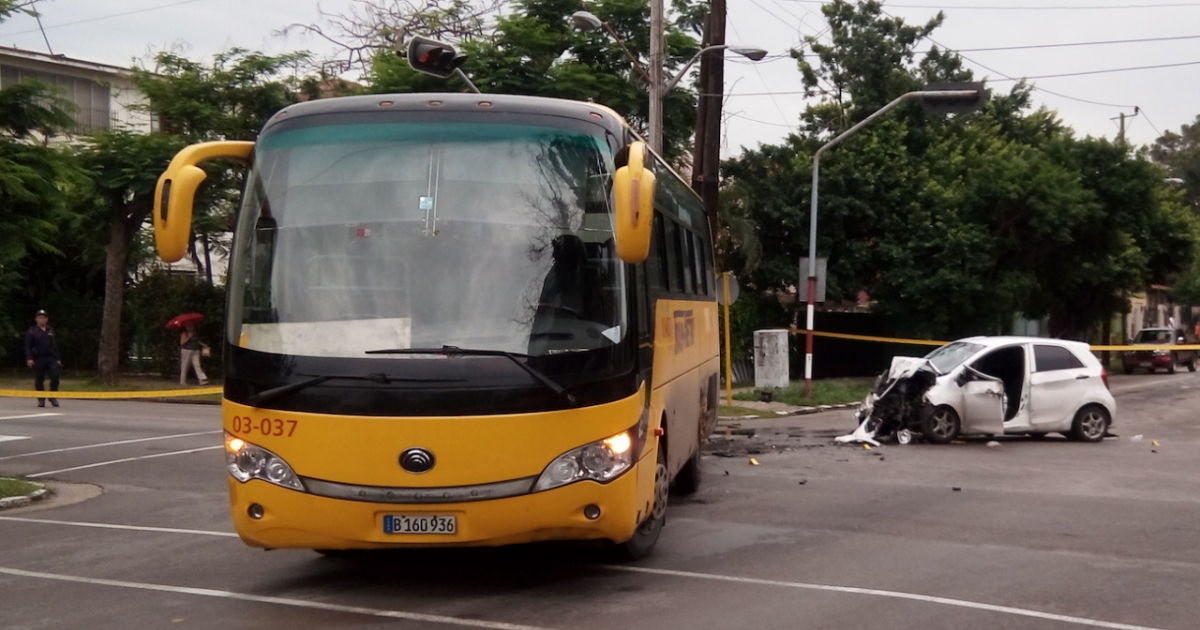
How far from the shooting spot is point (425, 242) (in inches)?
277

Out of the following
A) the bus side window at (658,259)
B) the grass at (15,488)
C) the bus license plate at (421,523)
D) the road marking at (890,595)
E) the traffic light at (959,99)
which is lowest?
the grass at (15,488)

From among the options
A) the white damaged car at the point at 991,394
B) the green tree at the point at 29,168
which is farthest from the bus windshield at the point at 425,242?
the white damaged car at the point at 991,394

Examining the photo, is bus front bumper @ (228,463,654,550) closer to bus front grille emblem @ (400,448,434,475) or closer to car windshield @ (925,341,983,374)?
bus front grille emblem @ (400,448,434,475)

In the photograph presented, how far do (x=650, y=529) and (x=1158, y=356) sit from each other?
123ft

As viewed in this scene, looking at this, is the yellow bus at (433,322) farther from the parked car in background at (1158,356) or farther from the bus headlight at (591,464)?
the parked car in background at (1158,356)

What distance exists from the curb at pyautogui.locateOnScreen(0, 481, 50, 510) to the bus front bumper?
615cm

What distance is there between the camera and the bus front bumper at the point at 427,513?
6801 mm

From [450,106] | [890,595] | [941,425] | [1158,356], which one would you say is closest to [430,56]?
[941,425]

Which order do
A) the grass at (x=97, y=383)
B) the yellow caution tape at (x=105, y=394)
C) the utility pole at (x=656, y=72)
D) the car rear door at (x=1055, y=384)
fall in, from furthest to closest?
the grass at (x=97, y=383) → the yellow caution tape at (x=105, y=394) → the utility pole at (x=656, y=72) → the car rear door at (x=1055, y=384)

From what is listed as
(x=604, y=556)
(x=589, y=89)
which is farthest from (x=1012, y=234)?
(x=604, y=556)

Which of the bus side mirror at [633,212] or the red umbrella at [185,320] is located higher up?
the bus side mirror at [633,212]

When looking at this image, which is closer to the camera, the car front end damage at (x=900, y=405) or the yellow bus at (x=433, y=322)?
the yellow bus at (x=433, y=322)

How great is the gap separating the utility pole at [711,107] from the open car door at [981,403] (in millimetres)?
6295

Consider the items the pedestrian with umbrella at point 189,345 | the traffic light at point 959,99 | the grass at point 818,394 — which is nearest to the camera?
the traffic light at point 959,99
